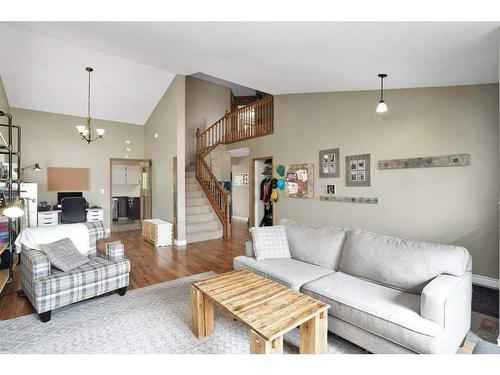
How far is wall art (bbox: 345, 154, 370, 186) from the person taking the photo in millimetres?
4117

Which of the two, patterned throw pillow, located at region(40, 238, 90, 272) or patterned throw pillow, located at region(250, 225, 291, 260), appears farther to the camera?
patterned throw pillow, located at region(250, 225, 291, 260)

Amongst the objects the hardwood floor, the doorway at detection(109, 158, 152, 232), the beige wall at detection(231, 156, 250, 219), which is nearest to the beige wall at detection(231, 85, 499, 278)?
the hardwood floor

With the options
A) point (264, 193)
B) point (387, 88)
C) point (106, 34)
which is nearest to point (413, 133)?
point (387, 88)

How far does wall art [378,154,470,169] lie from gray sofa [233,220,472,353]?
1.70 metres

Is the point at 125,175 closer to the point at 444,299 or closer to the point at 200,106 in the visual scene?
the point at 200,106

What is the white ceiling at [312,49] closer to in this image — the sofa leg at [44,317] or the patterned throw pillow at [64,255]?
the patterned throw pillow at [64,255]

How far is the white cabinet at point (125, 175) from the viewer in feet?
→ 28.2

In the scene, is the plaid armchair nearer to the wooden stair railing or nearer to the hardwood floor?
the hardwood floor

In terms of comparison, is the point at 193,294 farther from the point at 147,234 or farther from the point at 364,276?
the point at 147,234

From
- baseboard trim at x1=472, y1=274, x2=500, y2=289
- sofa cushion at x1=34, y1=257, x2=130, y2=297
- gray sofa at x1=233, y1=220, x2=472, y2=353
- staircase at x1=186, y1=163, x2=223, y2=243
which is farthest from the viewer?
staircase at x1=186, y1=163, x2=223, y2=243

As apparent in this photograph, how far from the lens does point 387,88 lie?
149 inches

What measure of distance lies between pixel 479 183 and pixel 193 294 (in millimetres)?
3601

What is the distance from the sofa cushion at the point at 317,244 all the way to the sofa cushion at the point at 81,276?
198 cm
